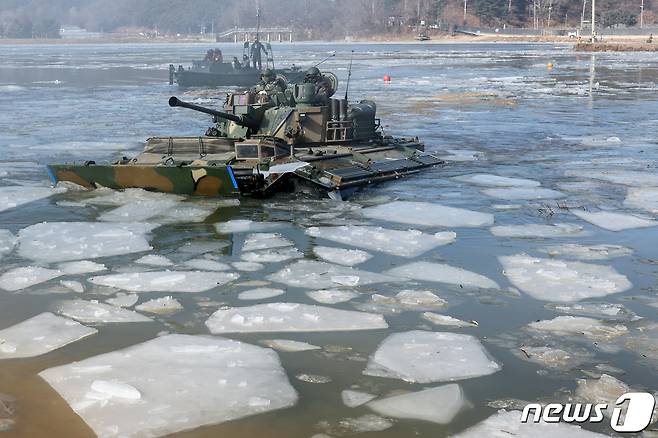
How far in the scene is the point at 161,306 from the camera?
29.7 ft

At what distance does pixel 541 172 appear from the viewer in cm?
1742

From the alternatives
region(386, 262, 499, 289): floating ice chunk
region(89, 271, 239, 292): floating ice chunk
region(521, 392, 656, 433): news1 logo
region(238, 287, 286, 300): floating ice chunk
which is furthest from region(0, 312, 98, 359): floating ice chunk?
region(521, 392, 656, 433): news1 logo

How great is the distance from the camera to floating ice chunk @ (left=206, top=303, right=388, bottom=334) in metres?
8.41

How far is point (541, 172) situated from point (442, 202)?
379 cm

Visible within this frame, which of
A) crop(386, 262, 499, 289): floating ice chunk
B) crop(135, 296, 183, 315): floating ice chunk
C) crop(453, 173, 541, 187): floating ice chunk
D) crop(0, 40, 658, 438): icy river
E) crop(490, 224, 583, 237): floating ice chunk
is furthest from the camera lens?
crop(453, 173, 541, 187): floating ice chunk

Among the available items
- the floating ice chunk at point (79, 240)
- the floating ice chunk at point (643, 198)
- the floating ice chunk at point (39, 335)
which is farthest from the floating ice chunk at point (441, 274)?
the floating ice chunk at point (643, 198)

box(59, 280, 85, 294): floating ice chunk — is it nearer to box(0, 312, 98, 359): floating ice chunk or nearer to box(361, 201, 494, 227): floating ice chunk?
box(0, 312, 98, 359): floating ice chunk

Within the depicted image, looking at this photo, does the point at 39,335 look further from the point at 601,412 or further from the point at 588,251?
the point at 588,251

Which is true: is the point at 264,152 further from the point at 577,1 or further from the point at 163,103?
the point at 577,1

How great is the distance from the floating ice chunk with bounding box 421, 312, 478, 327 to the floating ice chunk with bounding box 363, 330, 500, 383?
30cm

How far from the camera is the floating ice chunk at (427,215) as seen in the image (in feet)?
42.3

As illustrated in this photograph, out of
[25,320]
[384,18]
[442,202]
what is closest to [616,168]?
[442,202]

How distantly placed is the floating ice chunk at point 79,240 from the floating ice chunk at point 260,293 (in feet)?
8.05

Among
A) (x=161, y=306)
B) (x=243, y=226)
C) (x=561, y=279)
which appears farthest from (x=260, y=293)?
(x=561, y=279)
